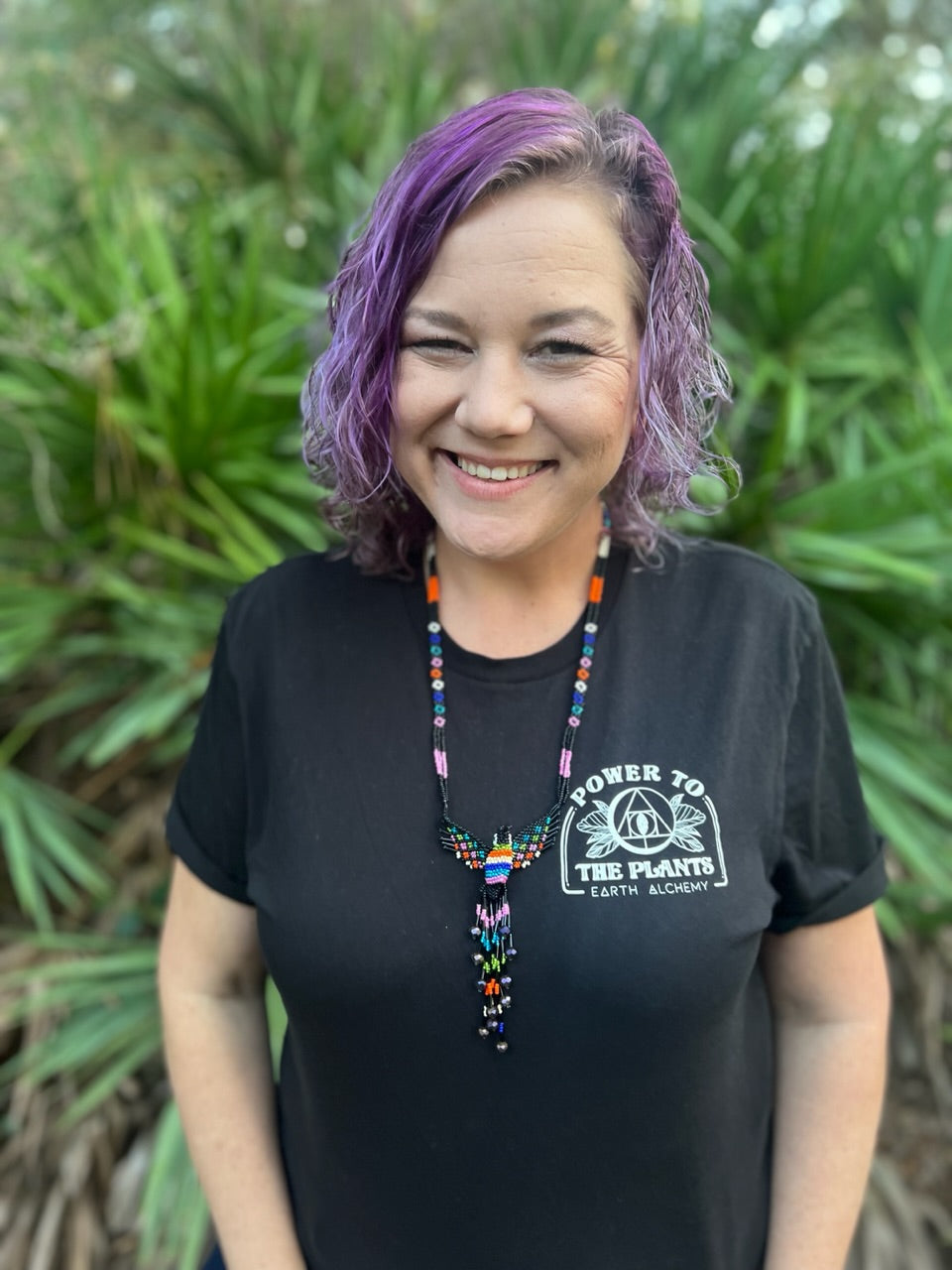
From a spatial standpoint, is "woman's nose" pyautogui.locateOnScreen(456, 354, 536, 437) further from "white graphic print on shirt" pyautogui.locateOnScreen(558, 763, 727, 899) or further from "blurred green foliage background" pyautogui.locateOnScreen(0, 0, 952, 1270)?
"blurred green foliage background" pyautogui.locateOnScreen(0, 0, 952, 1270)

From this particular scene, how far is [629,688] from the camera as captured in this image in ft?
4.00

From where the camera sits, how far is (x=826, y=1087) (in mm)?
1321

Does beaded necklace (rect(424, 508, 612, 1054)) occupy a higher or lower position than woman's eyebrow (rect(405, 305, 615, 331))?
lower

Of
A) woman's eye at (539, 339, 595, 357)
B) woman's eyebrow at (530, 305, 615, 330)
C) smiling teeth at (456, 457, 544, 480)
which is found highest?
woman's eyebrow at (530, 305, 615, 330)

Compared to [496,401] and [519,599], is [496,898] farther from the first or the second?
[496,401]

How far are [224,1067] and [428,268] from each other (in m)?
1.04

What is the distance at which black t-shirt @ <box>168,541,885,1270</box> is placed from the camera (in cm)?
113

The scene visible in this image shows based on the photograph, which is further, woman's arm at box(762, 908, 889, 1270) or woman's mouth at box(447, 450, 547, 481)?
woman's arm at box(762, 908, 889, 1270)

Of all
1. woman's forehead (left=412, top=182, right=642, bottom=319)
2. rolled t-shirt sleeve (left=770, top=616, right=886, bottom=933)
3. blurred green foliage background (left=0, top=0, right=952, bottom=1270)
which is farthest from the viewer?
blurred green foliage background (left=0, top=0, right=952, bottom=1270)

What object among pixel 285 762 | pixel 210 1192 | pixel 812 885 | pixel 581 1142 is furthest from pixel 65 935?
pixel 812 885

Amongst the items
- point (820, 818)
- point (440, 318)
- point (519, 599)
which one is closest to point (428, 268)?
point (440, 318)

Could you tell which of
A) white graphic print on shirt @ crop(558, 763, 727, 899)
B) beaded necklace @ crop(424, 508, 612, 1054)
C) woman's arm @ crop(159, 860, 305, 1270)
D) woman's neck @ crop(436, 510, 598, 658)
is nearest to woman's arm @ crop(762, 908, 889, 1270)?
white graphic print on shirt @ crop(558, 763, 727, 899)

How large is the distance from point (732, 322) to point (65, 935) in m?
2.32

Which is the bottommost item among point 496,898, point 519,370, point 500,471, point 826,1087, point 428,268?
point 826,1087
